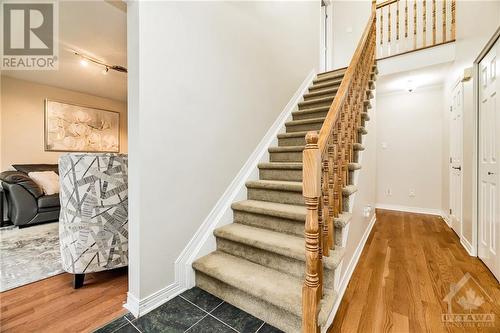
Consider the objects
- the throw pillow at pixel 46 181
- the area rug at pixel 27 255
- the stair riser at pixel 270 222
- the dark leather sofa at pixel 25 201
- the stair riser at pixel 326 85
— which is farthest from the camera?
the throw pillow at pixel 46 181

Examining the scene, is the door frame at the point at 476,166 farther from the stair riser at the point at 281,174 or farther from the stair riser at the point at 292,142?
the stair riser at the point at 281,174

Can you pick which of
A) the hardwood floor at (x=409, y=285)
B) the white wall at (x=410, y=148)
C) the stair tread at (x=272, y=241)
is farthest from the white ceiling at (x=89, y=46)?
the white wall at (x=410, y=148)

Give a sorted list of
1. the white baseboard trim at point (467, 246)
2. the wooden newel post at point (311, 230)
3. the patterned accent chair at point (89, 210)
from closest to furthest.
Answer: the wooden newel post at point (311, 230) → the patterned accent chair at point (89, 210) → the white baseboard trim at point (467, 246)

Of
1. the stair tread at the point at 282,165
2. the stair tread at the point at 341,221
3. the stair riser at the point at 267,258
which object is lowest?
the stair riser at the point at 267,258

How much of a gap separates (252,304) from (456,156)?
3.44 metres

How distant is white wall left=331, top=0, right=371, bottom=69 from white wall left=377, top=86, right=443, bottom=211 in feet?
4.07

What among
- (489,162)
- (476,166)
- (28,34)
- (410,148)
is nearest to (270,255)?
(489,162)

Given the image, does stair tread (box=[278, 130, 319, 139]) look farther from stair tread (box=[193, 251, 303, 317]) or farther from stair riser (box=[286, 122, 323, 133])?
stair tread (box=[193, 251, 303, 317])

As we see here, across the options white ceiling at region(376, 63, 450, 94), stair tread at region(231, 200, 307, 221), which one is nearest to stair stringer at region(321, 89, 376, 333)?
stair tread at region(231, 200, 307, 221)

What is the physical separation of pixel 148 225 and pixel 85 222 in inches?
22.3

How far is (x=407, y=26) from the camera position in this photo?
12.9 feet

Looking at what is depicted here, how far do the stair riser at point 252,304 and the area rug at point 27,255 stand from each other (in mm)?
1394

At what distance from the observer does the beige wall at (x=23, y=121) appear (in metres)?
3.59

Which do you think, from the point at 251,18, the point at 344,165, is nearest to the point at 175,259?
the point at 344,165
